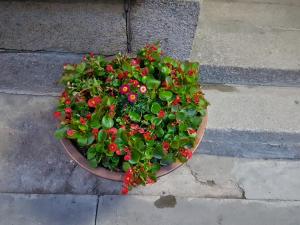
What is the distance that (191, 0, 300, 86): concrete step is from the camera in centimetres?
256

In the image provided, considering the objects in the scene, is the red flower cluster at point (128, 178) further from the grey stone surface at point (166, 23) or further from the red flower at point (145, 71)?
the grey stone surface at point (166, 23)

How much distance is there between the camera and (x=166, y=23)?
226 centimetres

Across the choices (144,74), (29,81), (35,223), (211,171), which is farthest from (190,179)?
(29,81)

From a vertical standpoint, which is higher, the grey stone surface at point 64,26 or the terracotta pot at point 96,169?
the grey stone surface at point 64,26

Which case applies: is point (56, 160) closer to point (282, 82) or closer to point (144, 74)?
point (144, 74)

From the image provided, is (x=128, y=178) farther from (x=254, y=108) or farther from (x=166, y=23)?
(x=254, y=108)

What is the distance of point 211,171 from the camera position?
247cm

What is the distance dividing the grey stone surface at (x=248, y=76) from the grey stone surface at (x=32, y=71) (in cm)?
96

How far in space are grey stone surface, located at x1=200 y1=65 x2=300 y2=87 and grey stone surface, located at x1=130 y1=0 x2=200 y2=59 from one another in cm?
27

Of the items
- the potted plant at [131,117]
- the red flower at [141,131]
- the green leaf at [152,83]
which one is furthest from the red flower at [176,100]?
the red flower at [141,131]

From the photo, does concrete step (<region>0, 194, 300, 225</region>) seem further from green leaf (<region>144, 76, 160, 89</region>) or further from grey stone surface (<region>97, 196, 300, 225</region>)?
green leaf (<region>144, 76, 160, 89</region>)

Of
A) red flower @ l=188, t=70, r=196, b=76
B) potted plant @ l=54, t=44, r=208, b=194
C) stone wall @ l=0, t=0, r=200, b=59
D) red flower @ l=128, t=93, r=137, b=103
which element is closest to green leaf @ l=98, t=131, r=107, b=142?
potted plant @ l=54, t=44, r=208, b=194

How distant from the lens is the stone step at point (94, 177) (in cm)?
237

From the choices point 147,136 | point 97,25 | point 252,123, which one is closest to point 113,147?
point 147,136
